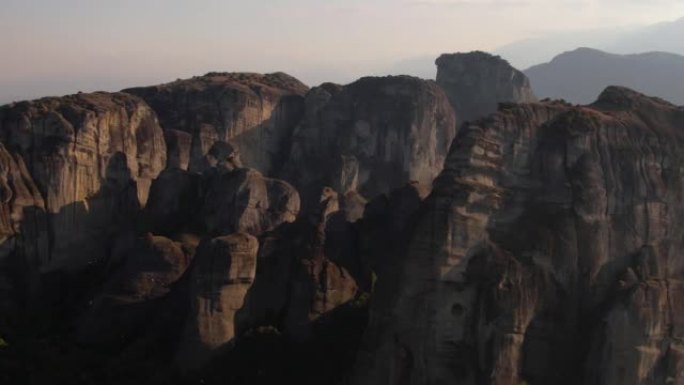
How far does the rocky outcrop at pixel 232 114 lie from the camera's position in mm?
52281

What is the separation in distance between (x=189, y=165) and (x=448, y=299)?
2709 cm

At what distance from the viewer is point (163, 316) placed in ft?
111

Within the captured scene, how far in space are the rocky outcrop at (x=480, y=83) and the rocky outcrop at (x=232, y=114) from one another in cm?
1738

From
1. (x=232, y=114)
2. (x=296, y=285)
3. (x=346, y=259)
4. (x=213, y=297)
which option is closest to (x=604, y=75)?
(x=232, y=114)

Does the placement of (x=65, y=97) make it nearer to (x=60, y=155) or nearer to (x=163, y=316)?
(x=60, y=155)

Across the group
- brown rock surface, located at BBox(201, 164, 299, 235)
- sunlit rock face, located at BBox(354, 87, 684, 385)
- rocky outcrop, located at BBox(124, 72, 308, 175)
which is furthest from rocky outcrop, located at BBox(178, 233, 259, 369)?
rocky outcrop, located at BBox(124, 72, 308, 175)

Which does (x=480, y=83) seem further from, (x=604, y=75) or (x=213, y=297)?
(x=604, y=75)

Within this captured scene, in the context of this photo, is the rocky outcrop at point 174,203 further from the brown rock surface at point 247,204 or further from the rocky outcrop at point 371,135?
the rocky outcrop at point 371,135

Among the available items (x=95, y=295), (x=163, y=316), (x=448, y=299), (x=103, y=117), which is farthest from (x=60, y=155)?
(x=448, y=299)

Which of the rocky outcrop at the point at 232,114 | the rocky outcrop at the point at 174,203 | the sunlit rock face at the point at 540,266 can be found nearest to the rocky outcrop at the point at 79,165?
the rocky outcrop at the point at 174,203

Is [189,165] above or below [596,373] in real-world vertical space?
above

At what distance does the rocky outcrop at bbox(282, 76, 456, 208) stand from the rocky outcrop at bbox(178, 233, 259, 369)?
2121 cm

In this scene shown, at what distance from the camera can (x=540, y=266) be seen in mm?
26344

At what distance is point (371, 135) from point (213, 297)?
25170 millimetres
